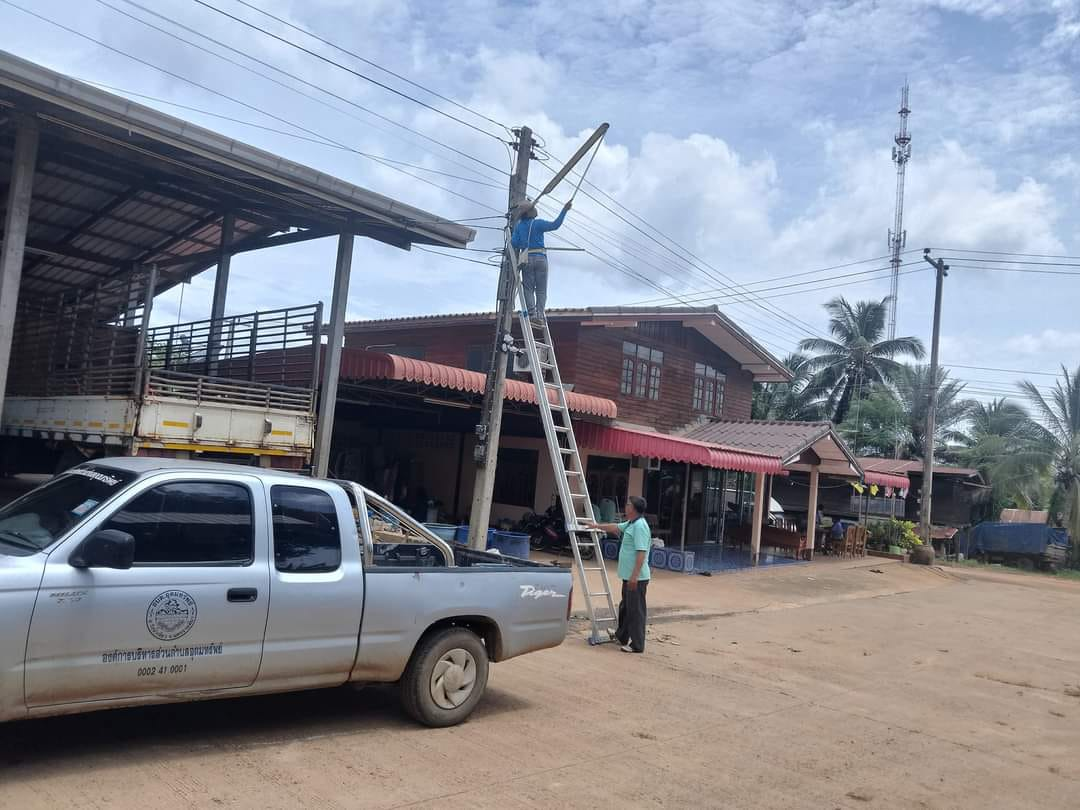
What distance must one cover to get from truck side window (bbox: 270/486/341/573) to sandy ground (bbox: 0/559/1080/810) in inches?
43.8

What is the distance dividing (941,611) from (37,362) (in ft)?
52.2

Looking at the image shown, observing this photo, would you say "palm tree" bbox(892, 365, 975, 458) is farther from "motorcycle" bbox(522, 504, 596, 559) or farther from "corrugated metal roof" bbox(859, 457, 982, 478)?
"motorcycle" bbox(522, 504, 596, 559)

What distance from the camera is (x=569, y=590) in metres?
6.74

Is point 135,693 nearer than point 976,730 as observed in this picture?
Yes

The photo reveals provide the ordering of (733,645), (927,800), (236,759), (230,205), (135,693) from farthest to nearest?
(230,205) → (733,645) → (927,800) → (236,759) → (135,693)

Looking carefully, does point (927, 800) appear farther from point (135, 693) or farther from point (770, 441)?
point (770, 441)

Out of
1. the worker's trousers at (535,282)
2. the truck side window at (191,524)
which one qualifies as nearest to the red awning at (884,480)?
the worker's trousers at (535,282)

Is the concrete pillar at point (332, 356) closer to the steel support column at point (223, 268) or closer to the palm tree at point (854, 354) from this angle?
the steel support column at point (223, 268)

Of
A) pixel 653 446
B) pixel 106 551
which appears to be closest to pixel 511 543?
pixel 653 446

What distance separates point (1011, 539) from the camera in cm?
2980

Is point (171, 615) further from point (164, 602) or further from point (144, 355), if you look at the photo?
point (144, 355)

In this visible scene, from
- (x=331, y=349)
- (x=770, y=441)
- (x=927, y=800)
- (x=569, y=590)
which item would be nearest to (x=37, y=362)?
(x=331, y=349)

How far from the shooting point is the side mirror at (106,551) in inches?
170

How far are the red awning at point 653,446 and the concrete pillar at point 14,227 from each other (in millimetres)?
10914
